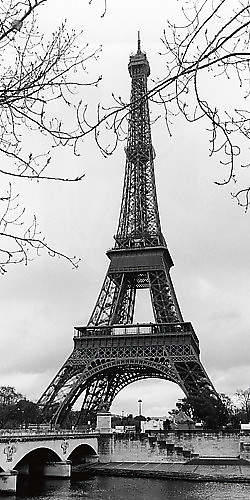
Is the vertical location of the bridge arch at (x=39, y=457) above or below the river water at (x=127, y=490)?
above

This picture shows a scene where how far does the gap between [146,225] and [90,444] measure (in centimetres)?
2015

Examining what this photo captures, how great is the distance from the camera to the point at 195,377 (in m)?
47.1

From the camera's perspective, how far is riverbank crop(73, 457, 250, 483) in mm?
36594

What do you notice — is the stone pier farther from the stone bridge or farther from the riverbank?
the riverbank

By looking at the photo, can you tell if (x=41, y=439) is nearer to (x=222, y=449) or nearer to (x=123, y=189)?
(x=222, y=449)

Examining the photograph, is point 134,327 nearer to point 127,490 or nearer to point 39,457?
point 39,457

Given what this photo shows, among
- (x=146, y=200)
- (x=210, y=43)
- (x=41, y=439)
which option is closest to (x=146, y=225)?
(x=146, y=200)

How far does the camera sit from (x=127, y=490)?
32188mm

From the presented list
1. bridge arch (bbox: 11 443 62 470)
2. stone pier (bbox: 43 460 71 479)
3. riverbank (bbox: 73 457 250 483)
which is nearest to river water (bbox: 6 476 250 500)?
riverbank (bbox: 73 457 250 483)

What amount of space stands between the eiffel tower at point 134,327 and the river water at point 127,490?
405 inches

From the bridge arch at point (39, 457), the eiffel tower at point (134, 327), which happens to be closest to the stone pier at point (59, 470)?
the bridge arch at point (39, 457)

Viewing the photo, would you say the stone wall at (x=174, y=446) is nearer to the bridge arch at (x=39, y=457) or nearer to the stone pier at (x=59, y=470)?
the bridge arch at (x=39, y=457)

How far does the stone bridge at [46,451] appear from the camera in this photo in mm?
32562

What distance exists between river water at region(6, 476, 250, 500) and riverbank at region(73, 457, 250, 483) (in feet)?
3.99
